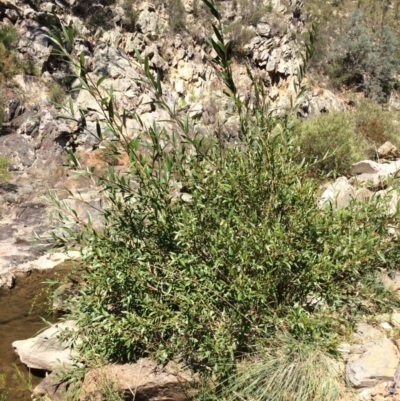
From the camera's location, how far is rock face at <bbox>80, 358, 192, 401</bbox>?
4.15 metres

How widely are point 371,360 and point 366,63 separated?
30841mm

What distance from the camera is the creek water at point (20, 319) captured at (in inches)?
243

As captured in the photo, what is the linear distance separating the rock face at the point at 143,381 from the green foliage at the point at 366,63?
96.7ft

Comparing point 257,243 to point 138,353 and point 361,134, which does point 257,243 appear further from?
point 361,134

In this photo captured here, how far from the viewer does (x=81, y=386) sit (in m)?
4.71

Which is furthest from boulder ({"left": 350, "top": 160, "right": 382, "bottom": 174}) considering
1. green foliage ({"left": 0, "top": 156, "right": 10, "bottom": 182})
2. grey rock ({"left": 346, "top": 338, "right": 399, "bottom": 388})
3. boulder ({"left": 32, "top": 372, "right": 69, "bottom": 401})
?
green foliage ({"left": 0, "top": 156, "right": 10, "bottom": 182})

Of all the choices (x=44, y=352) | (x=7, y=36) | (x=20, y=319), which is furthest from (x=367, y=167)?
(x=7, y=36)

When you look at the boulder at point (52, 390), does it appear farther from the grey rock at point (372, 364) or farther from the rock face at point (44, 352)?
the grey rock at point (372, 364)

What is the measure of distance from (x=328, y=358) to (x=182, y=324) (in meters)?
1.38

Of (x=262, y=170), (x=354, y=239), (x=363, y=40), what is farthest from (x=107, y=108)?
(x=363, y=40)

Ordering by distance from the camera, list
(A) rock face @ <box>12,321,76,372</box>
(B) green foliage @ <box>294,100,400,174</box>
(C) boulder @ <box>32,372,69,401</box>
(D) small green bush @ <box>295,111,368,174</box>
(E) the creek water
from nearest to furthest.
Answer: (C) boulder @ <box>32,372,69,401</box>
(A) rock face @ <box>12,321,76,372</box>
(E) the creek water
(B) green foliage @ <box>294,100,400,174</box>
(D) small green bush @ <box>295,111,368,174</box>

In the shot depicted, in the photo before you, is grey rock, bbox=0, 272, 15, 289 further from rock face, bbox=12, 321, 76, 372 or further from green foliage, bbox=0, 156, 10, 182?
green foliage, bbox=0, 156, 10, 182

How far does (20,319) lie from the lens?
8.21m

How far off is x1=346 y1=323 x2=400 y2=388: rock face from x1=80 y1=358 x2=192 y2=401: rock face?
1646mm
